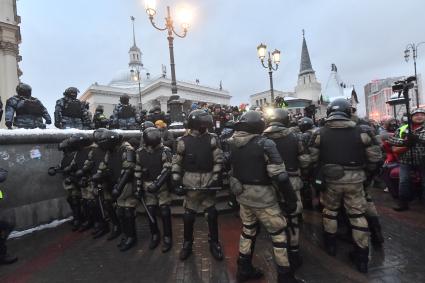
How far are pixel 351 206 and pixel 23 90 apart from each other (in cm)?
738

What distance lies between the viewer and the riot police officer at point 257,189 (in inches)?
129

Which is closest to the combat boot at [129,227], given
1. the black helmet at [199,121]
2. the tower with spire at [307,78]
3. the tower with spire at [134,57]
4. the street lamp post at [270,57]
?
the black helmet at [199,121]

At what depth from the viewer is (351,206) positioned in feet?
12.6

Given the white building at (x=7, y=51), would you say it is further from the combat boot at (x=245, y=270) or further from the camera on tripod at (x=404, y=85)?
the camera on tripod at (x=404, y=85)

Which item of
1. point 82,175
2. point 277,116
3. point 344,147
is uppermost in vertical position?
point 277,116

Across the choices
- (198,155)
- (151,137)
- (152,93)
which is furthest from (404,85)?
(152,93)

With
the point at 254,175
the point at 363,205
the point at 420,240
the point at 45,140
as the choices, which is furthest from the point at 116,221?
the point at 420,240

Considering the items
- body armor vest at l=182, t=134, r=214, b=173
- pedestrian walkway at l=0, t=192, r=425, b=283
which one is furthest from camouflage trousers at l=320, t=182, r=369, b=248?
body armor vest at l=182, t=134, r=214, b=173

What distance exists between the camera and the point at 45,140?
22.0 ft

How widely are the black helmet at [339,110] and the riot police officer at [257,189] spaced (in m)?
1.19

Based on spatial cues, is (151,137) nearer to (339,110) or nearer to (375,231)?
(339,110)

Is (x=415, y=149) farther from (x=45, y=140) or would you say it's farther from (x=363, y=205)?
(x=45, y=140)

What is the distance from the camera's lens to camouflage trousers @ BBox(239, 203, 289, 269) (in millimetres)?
3270

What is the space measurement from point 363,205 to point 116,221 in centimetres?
439
